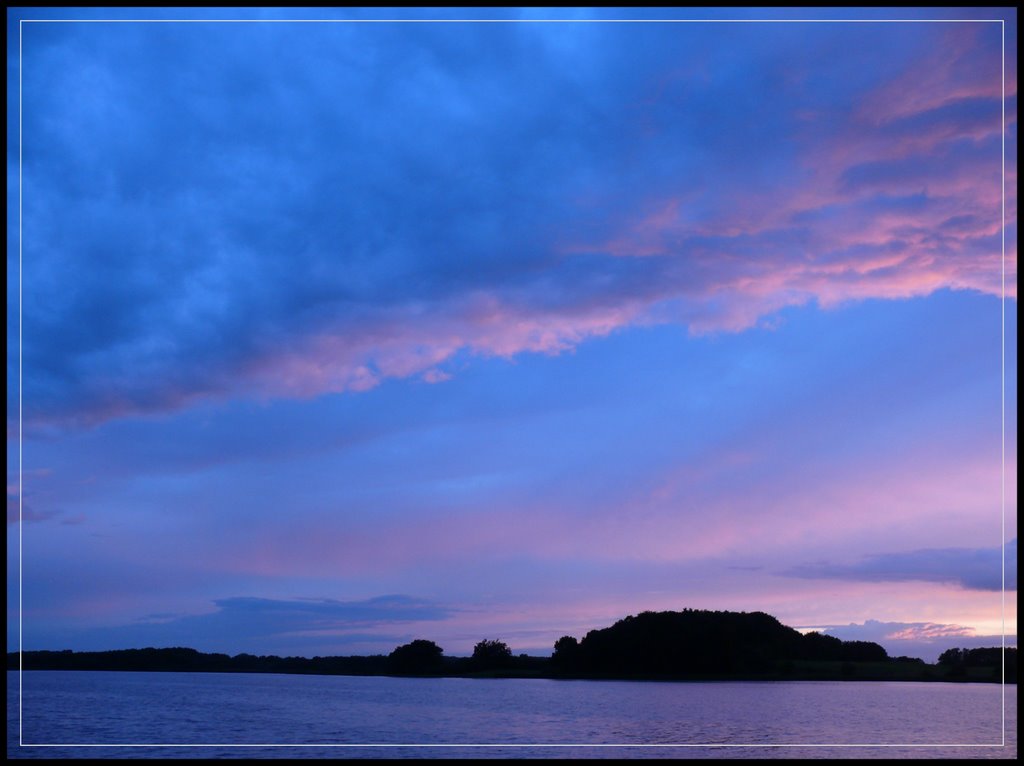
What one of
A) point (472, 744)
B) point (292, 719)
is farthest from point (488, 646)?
point (472, 744)

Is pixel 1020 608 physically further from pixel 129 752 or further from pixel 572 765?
pixel 129 752

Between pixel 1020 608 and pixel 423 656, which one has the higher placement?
pixel 1020 608

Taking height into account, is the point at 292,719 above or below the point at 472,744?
below

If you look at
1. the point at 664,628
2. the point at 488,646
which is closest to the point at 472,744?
the point at 664,628

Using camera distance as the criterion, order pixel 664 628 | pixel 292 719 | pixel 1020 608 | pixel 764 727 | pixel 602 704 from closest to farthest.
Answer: pixel 1020 608, pixel 764 727, pixel 292 719, pixel 602 704, pixel 664 628

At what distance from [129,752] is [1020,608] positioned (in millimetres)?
35569

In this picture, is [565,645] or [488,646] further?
[488,646]

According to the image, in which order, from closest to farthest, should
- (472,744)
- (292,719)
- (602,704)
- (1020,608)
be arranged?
(1020,608) → (472,744) → (292,719) → (602,704)

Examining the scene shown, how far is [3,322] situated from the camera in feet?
53.8

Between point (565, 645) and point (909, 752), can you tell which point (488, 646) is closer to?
point (565, 645)

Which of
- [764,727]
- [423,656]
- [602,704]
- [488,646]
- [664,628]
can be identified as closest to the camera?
[764,727]

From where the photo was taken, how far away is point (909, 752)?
37.1m

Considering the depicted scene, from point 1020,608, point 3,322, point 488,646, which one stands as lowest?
point 488,646

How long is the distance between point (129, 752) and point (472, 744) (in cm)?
1502
